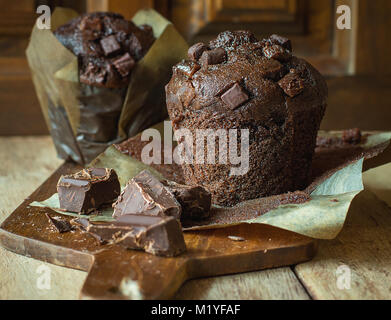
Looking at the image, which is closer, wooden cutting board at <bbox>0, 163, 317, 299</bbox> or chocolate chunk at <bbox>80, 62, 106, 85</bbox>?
wooden cutting board at <bbox>0, 163, 317, 299</bbox>

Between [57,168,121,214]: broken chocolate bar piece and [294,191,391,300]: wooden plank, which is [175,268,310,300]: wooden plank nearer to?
[294,191,391,300]: wooden plank

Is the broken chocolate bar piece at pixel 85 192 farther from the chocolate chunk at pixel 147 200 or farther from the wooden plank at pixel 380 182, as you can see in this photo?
the wooden plank at pixel 380 182

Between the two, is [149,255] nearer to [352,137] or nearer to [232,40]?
[232,40]

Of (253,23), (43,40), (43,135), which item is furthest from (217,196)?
(43,135)

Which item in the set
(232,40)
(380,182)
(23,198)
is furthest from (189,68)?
(380,182)

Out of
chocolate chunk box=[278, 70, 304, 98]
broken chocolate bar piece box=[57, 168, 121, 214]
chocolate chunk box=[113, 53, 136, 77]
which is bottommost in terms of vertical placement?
broken chocolate bar piece box=[57, 168, 121, 214]

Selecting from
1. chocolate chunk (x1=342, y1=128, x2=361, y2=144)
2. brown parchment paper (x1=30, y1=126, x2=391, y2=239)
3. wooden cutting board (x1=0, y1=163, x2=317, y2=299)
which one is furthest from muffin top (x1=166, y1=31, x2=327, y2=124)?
chocolate chunk (x1=342, y1=128, x2=361, y2=144)

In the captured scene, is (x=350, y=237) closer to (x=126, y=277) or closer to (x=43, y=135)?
(x=126, y=277)
